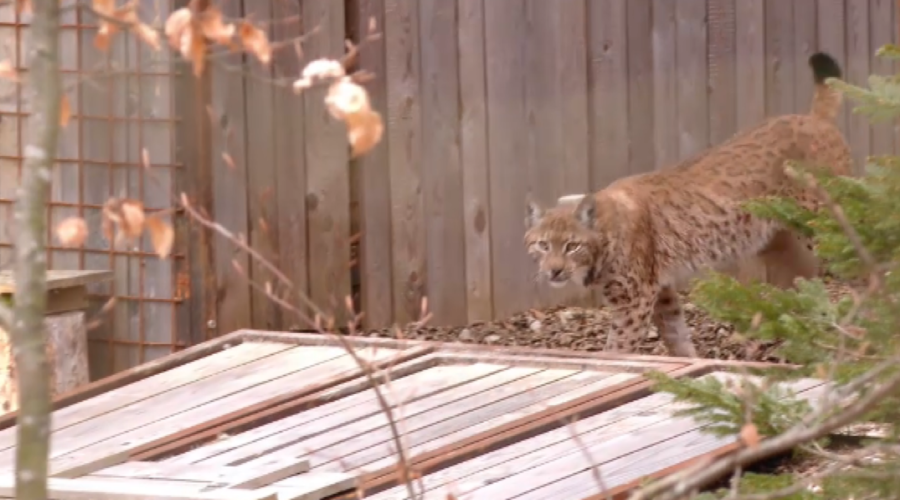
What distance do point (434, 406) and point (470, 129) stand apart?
3.36m

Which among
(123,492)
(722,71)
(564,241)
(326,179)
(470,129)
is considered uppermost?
(722,71)

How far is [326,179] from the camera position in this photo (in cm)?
923

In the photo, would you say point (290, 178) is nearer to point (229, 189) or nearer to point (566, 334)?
point (229, 189)

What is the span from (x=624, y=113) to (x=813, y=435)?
8.01m

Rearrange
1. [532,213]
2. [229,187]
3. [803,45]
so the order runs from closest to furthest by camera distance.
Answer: [229,187] → [532,213] → [803,45]

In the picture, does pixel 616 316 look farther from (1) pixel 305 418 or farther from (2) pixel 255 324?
(1) pixel 305 418

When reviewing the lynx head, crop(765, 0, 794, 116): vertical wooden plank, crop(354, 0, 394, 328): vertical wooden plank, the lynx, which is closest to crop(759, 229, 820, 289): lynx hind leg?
the lynx

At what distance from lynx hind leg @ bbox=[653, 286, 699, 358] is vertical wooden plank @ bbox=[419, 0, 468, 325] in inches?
42.3

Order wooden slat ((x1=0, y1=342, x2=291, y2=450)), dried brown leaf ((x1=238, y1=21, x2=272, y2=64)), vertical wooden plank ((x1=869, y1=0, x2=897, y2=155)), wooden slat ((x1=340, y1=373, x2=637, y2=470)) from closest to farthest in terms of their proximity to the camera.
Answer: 1. dried brown leaf ((x1=238, y1=21, x2=272, y2=64))
2. wooden slat ((x1=340, y1=373, x2=637, y2=470))
3. wooden slat ((x1=0, y1=342, x2=291, y2=450))
4. vertical wooden plank ((x1=869, y1=0, x2=897, y2=155))

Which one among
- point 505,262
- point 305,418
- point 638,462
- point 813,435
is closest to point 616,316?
point 505,262

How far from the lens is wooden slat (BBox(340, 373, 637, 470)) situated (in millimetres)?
5863

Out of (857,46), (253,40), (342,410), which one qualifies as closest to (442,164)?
(857,46)

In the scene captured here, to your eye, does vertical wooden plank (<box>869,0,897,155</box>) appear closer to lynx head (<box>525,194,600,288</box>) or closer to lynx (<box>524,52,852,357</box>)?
lynx (<box>524,52,852,357</box>)

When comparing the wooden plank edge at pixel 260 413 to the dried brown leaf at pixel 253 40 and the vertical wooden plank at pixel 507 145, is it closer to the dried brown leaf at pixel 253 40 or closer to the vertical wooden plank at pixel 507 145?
the vertical wooden plank at pixel 507 145
